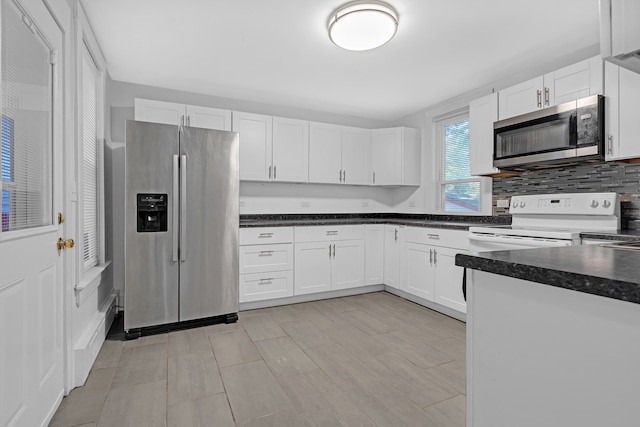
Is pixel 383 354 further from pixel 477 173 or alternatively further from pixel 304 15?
pixel 304 15

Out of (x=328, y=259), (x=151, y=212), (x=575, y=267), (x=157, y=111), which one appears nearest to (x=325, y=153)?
(x=328, y=259)

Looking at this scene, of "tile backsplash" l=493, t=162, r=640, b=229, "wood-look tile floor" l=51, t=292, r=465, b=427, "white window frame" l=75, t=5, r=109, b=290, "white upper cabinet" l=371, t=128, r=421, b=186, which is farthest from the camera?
"white upper cabinet" l=371, t=128, r=421, b=186

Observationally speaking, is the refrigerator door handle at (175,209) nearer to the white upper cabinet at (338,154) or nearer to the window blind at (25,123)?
the window blind at (25,123)

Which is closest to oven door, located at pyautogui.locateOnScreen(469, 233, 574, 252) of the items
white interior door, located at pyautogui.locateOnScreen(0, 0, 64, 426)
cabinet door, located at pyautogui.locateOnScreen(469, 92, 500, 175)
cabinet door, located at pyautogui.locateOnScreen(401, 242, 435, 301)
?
cabinet door, located at pyautogui.locateOnScreen(401, 242, 435, 301)

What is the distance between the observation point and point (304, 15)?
2.33m

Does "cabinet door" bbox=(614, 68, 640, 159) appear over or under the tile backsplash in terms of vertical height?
over

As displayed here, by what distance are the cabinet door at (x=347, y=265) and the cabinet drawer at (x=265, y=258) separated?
22.8 inches

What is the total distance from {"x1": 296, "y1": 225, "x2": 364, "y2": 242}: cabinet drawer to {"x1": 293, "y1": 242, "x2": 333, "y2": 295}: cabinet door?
0.20 ft

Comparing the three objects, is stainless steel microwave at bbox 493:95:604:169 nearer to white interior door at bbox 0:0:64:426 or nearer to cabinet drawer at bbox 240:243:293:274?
cabinet drawer at bbox 240:243:293:274

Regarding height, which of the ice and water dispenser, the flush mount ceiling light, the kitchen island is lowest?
the kitchen island

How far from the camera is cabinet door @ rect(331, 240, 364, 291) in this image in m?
4.00

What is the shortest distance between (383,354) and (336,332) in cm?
56

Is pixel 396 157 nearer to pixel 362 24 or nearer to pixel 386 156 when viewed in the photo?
pixel 386 156

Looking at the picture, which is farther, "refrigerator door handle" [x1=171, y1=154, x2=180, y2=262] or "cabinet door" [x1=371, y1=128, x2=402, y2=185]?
"cabinet door" [x1=371, y1=128, x2=402, y2=185]
